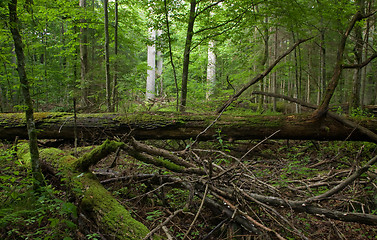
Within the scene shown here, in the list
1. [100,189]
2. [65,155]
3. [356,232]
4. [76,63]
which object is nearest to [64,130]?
[65,155]

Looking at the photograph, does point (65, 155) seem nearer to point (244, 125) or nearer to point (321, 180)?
point (244, 125)

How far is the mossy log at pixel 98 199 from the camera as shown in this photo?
1.98m

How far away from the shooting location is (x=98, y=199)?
238cm

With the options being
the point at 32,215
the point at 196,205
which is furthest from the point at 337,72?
the point at 32,215

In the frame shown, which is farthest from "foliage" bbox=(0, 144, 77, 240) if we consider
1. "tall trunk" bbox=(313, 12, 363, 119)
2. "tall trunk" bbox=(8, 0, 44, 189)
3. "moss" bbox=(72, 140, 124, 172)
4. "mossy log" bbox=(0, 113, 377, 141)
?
"tall trunk" bbox=(313, 12, 363, 119)

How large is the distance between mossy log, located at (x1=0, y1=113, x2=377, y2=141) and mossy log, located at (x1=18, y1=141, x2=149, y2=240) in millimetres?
1541

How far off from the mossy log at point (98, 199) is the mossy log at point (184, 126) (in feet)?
5.06

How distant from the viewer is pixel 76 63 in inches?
461

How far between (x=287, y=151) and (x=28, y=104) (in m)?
5.89

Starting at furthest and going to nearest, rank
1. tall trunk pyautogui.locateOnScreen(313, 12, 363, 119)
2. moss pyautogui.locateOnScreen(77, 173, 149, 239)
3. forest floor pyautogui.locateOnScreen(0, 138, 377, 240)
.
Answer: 1. tall trunk pyautogui.locateOnScreen(313, 12, 363, 119)
2. forest floor pyautogui.locateOnScreen(0, 138, 377, 240)
3. moss pyautogui.locateOnScreen(77, 173, 149, 239)

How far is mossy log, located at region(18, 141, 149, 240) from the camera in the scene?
198 centimetres

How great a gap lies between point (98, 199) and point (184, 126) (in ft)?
8.65

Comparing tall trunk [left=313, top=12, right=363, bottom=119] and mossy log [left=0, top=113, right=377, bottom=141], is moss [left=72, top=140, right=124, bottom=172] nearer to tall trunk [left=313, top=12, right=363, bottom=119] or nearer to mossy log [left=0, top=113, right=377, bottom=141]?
mossy log [left=0, top=113, right=377, bottom=141]

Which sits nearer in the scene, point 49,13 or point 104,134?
point 104,134
